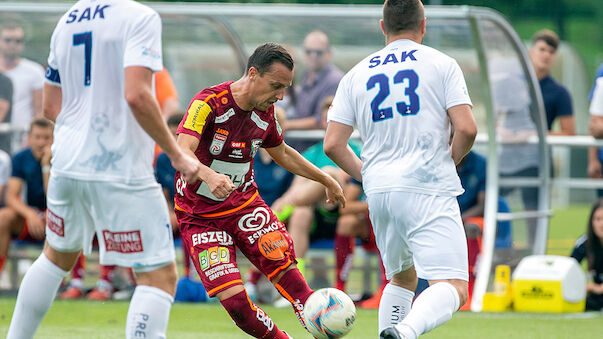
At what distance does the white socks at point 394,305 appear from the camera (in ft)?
17.5

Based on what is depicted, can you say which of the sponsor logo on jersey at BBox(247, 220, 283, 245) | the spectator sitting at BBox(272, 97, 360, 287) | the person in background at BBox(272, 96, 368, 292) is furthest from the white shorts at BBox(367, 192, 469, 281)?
the person in background at BBox(272, 96, 368, 292)

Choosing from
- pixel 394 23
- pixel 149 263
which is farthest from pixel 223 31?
pixel 149 263

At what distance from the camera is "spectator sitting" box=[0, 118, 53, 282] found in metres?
9.18

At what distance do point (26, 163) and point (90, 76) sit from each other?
521 cm

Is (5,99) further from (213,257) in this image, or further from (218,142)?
(213,257)

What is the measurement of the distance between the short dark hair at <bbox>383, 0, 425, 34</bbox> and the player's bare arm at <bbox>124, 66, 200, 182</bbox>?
1456mm

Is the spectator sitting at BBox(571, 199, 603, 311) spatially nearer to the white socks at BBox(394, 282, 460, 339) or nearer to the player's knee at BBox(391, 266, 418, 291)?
the player's knee at BBox(391, 266, 418, 291)

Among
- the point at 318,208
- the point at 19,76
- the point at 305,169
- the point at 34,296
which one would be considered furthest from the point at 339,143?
the point at 19,76

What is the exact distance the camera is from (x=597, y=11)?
2692cm

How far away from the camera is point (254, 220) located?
18.1 feet

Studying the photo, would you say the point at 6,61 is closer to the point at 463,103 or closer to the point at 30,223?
the point at 30,223

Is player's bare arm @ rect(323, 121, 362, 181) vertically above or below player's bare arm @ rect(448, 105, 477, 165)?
below

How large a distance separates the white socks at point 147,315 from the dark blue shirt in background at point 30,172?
207 inches

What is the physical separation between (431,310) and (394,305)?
71cm
